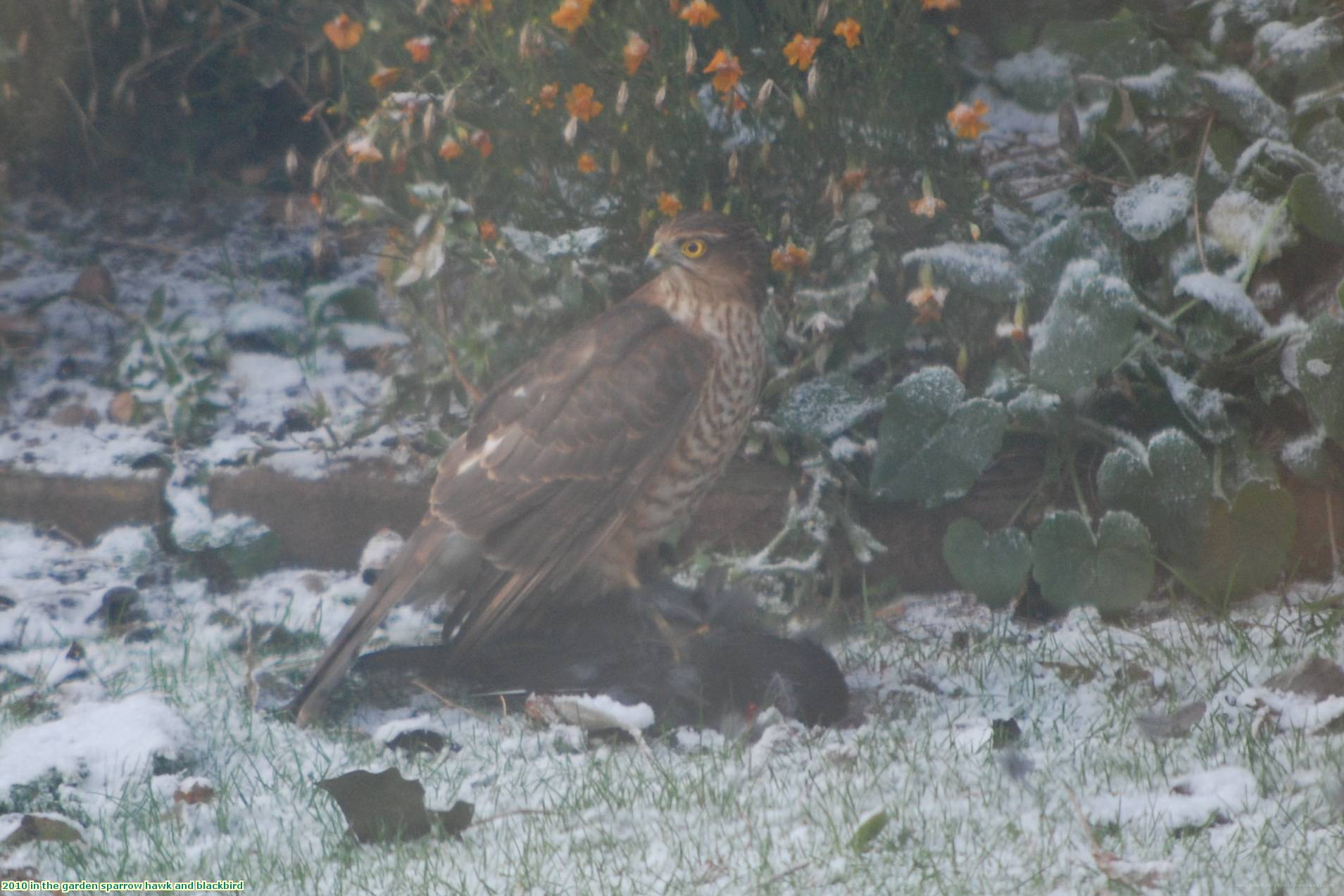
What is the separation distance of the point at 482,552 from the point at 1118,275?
151cm

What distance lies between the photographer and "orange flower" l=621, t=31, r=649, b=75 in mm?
3246

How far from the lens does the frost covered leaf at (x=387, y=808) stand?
2.38 meters

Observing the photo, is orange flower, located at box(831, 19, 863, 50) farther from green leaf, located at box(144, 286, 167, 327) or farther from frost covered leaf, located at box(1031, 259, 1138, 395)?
green leaf, located at box(144, 286, 167, 327)

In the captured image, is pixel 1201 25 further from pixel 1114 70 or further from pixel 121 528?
pixel 121 528

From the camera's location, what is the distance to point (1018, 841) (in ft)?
7.00

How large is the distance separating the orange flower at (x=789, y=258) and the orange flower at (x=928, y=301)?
0.34 m

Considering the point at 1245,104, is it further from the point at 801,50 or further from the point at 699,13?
the point at 699,13

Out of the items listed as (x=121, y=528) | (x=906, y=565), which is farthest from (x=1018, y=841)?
(x=121, y=528)

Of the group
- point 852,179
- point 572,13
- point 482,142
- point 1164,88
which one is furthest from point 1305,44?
point 482,142

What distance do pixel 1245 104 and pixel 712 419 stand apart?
1334 mm

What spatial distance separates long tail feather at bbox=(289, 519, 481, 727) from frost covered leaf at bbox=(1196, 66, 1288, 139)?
1.88 m

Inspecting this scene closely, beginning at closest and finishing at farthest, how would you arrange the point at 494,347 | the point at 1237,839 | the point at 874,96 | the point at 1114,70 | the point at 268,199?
the point at 1237,839
the point at 1114,70
the point at 874,96
the point at 494,347
the point at 268,199

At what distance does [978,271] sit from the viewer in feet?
10.2

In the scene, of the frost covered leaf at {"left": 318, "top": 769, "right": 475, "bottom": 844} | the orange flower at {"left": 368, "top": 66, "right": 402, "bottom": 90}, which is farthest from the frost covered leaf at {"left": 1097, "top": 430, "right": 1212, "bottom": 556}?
Result: the orange flower at {"left": 368, "top": 66, "right": 402, "bottom": 90}
